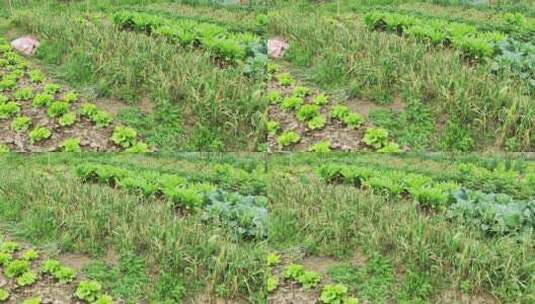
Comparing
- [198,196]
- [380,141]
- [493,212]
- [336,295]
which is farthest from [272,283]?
[493,212]

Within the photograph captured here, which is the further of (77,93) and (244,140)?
(77,93)

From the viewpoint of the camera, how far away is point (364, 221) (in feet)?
14.9

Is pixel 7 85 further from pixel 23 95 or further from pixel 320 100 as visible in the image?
pixel 320 100

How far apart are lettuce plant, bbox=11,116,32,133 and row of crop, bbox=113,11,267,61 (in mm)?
948

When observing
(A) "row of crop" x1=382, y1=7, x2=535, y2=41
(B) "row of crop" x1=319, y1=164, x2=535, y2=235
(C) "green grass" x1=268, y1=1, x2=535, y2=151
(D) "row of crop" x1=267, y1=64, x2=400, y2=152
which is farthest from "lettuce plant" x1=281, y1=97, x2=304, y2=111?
(A) "row of crop" x1=382, y1=7, x2=535, y2=41

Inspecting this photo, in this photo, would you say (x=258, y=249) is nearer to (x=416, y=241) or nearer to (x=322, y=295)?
(x=322, y=295)

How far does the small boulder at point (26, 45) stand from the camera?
Answer: 4926 millimetres

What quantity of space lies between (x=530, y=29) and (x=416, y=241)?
5.59ft

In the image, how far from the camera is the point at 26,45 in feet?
16.2

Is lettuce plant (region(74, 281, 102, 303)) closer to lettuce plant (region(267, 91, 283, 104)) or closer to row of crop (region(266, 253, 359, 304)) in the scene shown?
row of crop (region(266, 253, 359, 304))

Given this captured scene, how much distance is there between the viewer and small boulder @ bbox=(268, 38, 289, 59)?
478cm

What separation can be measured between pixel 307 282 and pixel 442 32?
6.50ft

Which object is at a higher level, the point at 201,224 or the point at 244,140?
the point at 244,140

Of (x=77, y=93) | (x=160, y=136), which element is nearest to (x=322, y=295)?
(x=160, y=136)
